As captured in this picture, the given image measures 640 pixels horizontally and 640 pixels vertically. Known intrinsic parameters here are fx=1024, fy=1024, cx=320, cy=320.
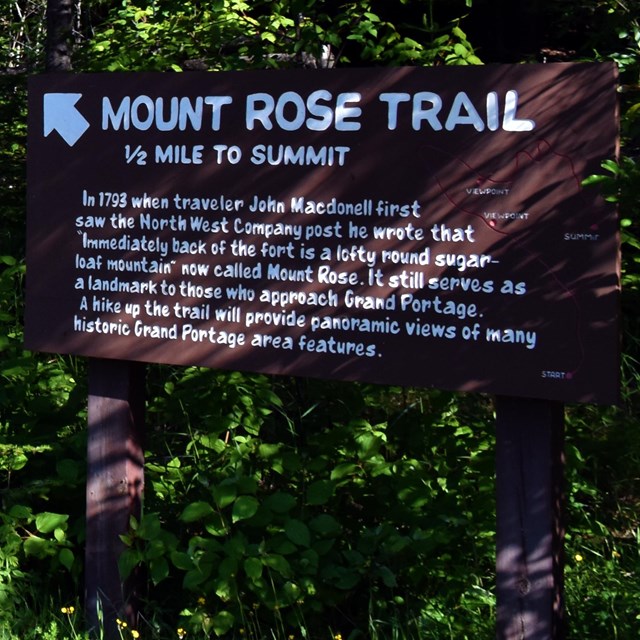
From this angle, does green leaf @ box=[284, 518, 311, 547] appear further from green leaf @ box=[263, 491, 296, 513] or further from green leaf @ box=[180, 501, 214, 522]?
green leaf @ box=[180, 501, 214, 522]

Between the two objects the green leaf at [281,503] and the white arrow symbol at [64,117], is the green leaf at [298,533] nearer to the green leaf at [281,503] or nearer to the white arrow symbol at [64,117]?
the green leaf at [281,503]

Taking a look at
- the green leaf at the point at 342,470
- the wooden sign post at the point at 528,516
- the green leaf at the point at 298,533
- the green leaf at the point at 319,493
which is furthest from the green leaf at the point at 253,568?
the wooden sign post at the point at 528,516

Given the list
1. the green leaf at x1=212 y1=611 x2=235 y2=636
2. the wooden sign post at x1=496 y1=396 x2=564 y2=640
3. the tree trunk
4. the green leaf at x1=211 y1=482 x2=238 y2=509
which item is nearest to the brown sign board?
the wooden sign post at x1=496 y1=396 x2=564 y2=640

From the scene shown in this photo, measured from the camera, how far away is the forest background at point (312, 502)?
3.65 meters

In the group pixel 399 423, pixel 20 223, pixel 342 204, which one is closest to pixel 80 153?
pixel 342 204

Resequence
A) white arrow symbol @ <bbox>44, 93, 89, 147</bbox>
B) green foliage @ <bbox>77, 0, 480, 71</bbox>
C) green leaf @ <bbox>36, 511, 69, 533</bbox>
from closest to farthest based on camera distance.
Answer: white arrow symbol @ <bbox>44, 93, 89, 147</bbox>
green leaf @ <bbox>36, 511, 69, 533</bbox>
green foliage @ <bbox>77, 0, 480, 71</bbox>

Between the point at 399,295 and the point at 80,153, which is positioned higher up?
the point at 80,153

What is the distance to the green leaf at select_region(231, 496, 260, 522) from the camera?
11.6ft

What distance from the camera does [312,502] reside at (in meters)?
3.63

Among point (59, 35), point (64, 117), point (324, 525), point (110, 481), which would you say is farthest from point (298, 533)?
point (59, 35)

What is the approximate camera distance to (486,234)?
3.04 meters

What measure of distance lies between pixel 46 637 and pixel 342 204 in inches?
74.4

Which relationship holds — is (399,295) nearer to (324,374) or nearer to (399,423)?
(324,374)

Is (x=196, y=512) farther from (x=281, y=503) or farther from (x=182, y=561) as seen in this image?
(x=281, y=503)
